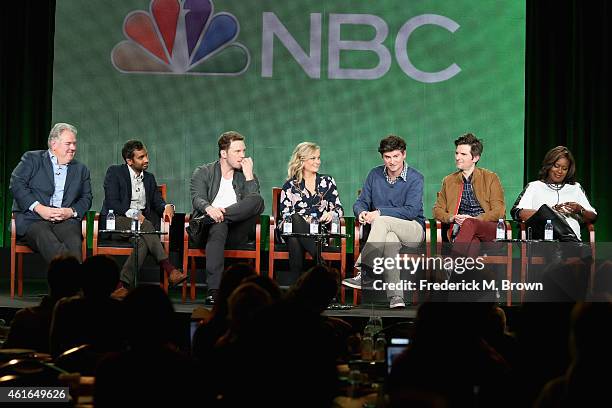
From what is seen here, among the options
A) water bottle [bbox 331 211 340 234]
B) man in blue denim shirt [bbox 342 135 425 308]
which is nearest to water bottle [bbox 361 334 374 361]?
man in blue denim shirt [bbox 342 135 425 308]

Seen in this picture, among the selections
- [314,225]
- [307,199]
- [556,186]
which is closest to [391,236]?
[314,225]

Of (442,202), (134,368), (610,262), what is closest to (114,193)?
(442,202)

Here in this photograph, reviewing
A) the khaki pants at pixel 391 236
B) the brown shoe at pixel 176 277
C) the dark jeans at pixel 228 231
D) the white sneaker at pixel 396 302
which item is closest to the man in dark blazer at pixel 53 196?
the brown shoe at pixel 176 277

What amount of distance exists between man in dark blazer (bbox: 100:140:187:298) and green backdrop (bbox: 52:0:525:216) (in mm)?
1158

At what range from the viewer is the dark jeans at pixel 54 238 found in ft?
22.3

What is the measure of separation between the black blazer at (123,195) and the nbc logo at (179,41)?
149cm

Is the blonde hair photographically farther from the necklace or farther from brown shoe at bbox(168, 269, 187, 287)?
the necklace

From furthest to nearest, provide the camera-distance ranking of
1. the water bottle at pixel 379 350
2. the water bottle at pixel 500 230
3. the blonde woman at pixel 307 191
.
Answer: the blonde woman at pixel 307 191 → the water bottle at pixel 500 230 → the water bottle at pixel 379 350

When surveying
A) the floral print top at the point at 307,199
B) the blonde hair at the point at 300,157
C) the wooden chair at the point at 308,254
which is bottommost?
the wooden chair at the point at 308,254

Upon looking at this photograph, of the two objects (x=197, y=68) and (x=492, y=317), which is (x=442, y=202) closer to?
(x=197, y=68)

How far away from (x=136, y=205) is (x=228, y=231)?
2.54ft

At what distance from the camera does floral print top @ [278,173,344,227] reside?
23.3 feet

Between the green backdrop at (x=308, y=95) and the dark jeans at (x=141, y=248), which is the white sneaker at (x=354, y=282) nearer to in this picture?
the dark jeans at (x=141, y=248)

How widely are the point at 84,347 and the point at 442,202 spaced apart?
436 cm
